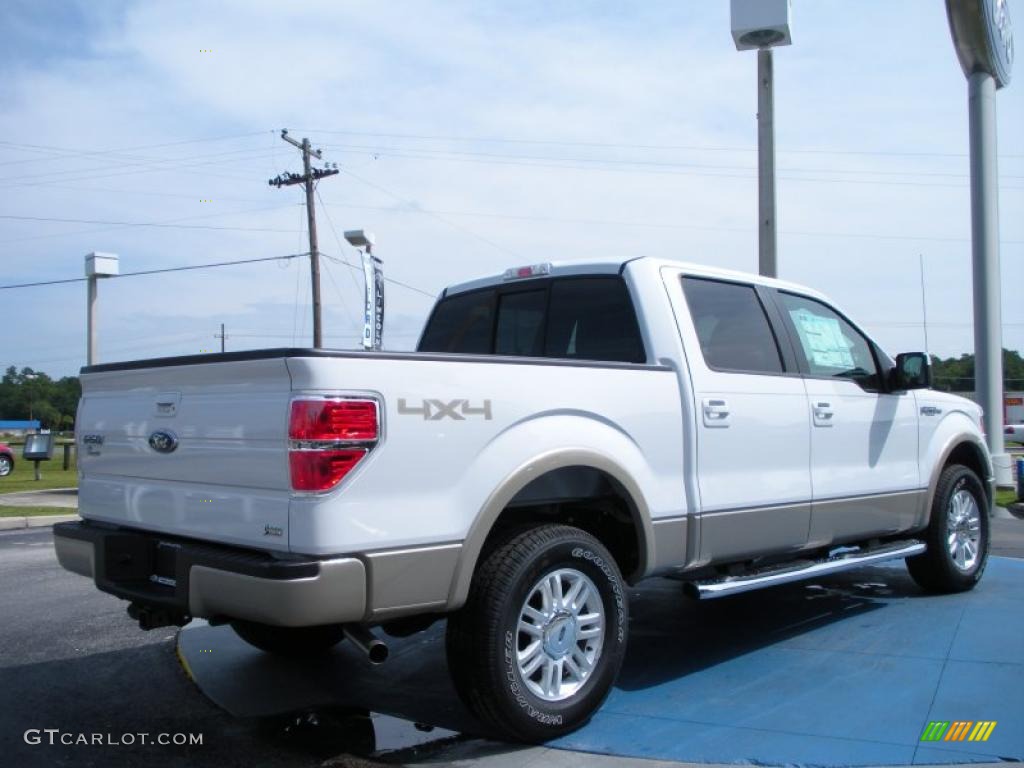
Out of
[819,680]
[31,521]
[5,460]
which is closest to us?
[819,680]

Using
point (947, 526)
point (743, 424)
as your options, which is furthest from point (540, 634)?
point (947, 526)

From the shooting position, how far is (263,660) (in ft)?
17.7

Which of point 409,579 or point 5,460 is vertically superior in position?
point 409,579

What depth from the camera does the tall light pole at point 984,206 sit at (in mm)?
15992

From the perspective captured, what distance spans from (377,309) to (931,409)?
10976mm

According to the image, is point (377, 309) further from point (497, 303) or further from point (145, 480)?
point (145, 480)

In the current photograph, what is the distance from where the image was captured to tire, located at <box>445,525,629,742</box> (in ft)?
12.2

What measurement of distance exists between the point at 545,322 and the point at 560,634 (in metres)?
1.92

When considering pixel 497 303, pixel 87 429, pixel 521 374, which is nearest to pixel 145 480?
pixel 87 429

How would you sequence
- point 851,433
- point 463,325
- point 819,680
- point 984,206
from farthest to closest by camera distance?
point 984,206 < point 463,325 < point 851,433 < point 819,680

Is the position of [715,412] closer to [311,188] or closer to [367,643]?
[367,643]

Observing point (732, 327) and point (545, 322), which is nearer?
point (732, 327)

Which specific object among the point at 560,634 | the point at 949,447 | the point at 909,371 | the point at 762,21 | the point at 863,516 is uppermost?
the point at 762,21

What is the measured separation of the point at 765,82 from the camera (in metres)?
13.7
